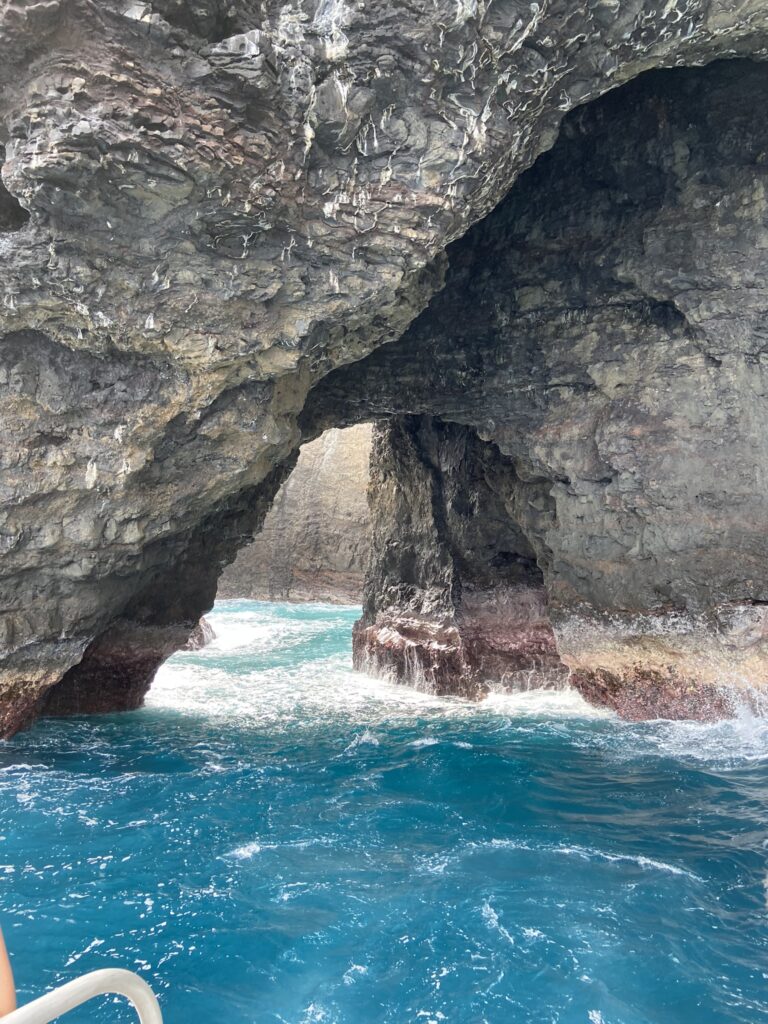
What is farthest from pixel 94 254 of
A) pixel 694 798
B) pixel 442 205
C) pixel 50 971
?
pixel 694 798

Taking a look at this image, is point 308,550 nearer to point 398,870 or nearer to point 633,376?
point 633,376

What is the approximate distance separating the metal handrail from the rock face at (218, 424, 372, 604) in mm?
31243

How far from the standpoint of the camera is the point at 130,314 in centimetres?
757

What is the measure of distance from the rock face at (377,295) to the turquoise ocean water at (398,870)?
85.0 inches

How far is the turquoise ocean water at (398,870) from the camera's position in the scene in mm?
4875

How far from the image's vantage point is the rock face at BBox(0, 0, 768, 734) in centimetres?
621

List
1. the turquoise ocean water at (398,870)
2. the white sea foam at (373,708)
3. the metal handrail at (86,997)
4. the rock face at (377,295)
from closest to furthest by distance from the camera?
the metal handrail at (86,997), the turquoise ocean water at (398,870), the rock face at (377,295), the white sea foam at (373,708)

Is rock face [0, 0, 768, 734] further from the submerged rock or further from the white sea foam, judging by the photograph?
the submerged rock

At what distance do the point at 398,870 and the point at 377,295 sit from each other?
5421mm

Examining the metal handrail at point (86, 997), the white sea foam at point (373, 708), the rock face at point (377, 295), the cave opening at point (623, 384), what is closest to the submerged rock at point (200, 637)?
the white sea foam at point (373, 708)

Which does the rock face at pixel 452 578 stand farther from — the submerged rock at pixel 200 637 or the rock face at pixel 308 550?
the rock face at pixel 308 550

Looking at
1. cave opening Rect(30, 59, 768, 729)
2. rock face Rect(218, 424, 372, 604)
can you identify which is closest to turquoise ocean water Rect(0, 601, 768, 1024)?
cave opening Rect(30, 59, 768, 729)

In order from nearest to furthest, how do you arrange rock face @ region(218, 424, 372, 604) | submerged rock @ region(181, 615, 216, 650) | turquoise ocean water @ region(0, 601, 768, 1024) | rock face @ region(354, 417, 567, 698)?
turquoise ocean water @ region(0, 601, 768, 1024) → rock face @ region(354, 417, 567, 698) → submerged rock @ region(181, 615, 216, 650) → rock face @ region(218, 424, 372, 604)

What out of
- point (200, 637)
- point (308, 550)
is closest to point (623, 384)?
point (200, 637)
